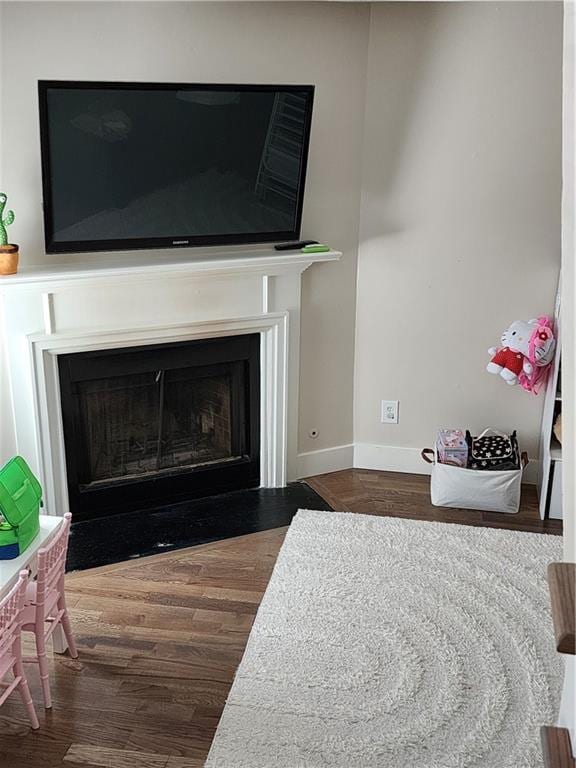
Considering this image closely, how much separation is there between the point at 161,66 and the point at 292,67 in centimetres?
54

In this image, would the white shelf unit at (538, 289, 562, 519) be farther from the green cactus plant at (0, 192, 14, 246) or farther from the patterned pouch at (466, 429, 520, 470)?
the green cactus plant at (0, 192, 14, 246)

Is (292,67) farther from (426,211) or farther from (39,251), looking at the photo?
(39,251)

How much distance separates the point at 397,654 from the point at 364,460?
146 cm

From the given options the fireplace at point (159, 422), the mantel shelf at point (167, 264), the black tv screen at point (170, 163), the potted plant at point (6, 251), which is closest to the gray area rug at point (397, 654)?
the fireplace at point (159, 422)

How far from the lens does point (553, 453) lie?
3.63 m

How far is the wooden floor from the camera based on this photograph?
239 centimetres

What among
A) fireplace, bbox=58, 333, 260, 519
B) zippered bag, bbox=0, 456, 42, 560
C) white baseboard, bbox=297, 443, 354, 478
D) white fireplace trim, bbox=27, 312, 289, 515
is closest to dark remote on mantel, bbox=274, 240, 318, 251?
white fireplace trim, bbox=27, 312, 289, 515

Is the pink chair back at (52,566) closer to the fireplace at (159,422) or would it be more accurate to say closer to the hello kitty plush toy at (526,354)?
the fireplace at (159,422)

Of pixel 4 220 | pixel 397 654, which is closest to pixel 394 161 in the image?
pixel 4 220

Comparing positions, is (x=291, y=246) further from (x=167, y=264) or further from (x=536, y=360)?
(x=536, y=360)

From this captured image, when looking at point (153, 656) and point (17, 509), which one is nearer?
point (17, 509)

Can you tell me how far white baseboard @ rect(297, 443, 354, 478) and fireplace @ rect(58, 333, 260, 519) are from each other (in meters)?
0.24

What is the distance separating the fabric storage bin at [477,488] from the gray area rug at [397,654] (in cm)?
21

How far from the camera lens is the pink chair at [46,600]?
95.7 inches
